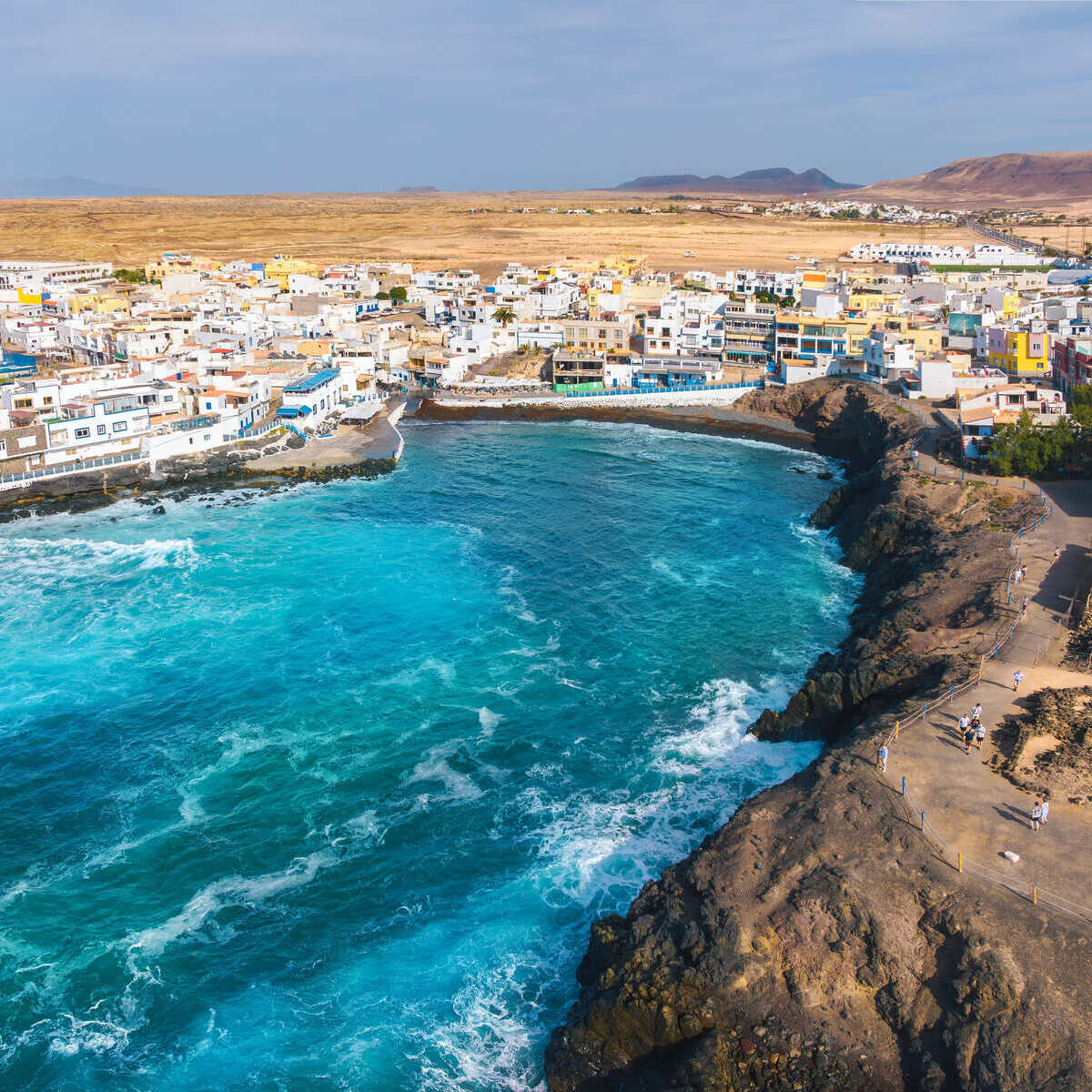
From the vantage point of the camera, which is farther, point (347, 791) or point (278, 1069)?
point (347, 791)

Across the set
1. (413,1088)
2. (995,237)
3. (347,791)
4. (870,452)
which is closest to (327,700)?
(347,791)

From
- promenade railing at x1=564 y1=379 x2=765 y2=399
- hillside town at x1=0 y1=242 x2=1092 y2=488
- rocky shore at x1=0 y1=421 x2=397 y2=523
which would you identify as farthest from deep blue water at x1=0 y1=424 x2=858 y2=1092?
promenade railing at x1=564 y1=379 x2=765 y2=399

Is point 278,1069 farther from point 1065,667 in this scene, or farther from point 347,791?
point 1065,667

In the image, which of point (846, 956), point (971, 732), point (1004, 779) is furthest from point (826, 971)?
point (971, 732)

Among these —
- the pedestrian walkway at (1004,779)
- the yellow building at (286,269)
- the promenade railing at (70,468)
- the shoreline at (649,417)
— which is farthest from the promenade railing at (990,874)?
the yellow building at (286,269)

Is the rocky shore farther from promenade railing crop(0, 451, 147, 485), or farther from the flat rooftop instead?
the flat rooftop

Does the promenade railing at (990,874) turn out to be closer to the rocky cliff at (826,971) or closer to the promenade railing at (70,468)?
the rocky cliff at (826,971)

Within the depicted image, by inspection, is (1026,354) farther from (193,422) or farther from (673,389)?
(193,422)
